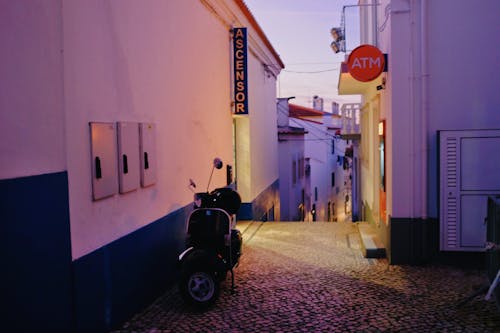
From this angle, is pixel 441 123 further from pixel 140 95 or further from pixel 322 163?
pixel 322 163

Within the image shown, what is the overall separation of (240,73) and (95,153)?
24.4 feet

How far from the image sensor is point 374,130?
11.8 metres

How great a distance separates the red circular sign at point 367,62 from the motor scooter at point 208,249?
298 centimetres

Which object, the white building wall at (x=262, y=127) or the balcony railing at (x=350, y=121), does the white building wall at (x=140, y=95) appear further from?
the balcony railing at (x=350, y=121)

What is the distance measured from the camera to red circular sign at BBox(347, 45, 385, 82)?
8227 millimetres

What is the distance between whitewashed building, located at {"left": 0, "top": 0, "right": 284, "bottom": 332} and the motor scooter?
502 millimetres

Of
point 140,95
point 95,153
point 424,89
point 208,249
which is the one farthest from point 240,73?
point 95,153

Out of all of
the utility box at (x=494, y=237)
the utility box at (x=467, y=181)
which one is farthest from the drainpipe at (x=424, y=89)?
the utility box at (x=494, y=237)

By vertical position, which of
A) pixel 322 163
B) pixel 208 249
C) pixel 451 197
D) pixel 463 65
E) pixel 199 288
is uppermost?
pixel 463 65

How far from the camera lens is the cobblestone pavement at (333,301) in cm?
563

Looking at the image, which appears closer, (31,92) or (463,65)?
(31,92)

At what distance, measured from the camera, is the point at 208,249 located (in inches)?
264

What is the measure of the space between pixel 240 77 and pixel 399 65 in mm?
4923

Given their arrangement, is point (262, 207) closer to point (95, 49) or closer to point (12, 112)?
point (95, 49)
